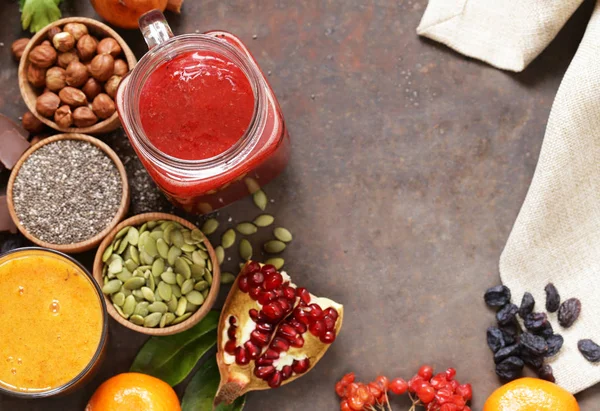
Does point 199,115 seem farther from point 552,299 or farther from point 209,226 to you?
point 552,299

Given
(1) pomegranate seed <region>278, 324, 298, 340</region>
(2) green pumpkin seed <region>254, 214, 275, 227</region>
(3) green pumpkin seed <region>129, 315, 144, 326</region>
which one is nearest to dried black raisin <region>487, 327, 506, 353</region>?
(1) pomegranate seed <region>278, 324, 298, 340</region>

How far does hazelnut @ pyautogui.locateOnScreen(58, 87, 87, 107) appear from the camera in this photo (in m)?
1.83

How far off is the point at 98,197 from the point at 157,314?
0.30 m

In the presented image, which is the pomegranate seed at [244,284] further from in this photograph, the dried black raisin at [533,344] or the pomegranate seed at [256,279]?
the dried black raisin at [533,344]

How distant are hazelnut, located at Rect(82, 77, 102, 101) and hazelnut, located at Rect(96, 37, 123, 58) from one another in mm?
71

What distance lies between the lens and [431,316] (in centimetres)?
199

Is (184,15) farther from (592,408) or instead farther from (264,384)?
(592,408)

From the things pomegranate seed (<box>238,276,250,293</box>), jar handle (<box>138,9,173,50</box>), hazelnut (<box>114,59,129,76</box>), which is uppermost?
jar handle (<box>138,9,173,50</box>)

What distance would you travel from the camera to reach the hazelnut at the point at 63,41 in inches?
72.2

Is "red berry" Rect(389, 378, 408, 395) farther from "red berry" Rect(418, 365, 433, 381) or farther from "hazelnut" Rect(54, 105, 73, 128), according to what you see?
"hazelnut" Rect(54, 105, 73, 128)

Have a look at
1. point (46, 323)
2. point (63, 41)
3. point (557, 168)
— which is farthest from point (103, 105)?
point (557, 168)

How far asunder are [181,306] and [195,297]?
38mm

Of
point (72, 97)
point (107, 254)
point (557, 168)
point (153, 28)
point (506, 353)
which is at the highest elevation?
point (153, 28)

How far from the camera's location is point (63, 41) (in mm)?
1834
